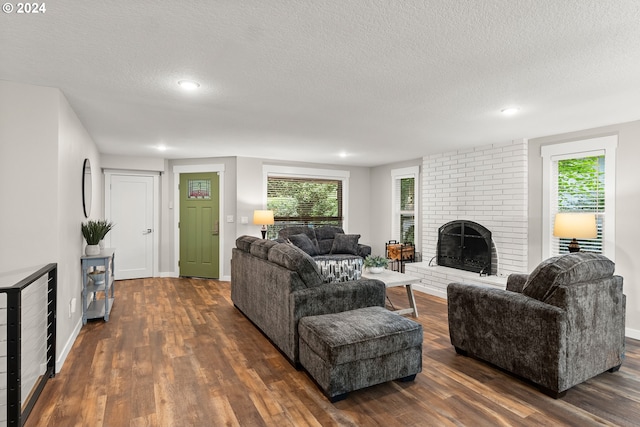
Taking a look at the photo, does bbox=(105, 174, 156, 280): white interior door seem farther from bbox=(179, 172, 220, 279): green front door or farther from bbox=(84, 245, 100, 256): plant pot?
bbox=(84, 245, 100, 256): plant pot

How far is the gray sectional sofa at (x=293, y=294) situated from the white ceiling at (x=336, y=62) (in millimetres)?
1413

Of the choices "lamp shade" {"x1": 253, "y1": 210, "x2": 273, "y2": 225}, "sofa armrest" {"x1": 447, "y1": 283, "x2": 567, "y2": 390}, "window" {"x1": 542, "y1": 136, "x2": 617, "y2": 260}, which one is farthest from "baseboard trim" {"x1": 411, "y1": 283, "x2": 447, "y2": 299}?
"lamp shade" {"x1": 253, "y1": 210, "x2": 273, "y2": 225}

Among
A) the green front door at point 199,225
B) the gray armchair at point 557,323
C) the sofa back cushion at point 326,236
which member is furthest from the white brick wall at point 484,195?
the green front door at point 199,225

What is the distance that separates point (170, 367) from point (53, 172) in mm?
1808

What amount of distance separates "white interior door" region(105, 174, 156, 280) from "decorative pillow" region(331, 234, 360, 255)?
3.35 m

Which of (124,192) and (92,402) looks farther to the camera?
(124,192)

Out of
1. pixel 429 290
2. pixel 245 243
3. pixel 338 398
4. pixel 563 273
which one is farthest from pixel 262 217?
pixel 563 273

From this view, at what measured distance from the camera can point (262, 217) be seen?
589 cm

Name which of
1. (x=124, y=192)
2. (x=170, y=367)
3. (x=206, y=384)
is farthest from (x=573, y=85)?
(x=124, y=192)

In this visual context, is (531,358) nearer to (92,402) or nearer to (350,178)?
(92,402)

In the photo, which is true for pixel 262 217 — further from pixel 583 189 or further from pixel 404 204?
pixel 583 189

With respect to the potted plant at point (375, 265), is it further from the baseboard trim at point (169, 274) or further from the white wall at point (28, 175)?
the baseboard trim at point (169, 274)

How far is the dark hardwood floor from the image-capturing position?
214 centimetres

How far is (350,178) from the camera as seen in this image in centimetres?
737
